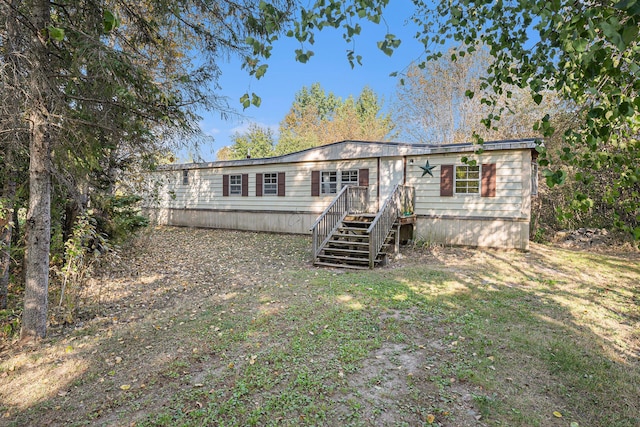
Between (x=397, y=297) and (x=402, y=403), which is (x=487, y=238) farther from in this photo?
(x=402, y=403)

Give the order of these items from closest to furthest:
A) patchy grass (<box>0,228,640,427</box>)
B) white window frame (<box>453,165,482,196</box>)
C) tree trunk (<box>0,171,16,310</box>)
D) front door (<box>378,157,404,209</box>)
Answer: patchy grass (<box>0,228,640,427</box>) → tree trunk (<box>0,171,16,310</box>) → white window frame (<box>453,165,482,196</box>) → front door (<box>378,157,404,209</box>)

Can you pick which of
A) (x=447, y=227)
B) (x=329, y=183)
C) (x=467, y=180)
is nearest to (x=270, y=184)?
(x=329, y=183)

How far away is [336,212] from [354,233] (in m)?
0.74

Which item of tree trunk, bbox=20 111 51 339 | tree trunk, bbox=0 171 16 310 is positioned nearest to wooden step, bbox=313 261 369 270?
tree trunk, bbox=20 111 51 339

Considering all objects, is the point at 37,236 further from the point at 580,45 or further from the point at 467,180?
the point at 467,180

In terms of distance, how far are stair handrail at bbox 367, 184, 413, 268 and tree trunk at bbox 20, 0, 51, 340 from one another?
568cm

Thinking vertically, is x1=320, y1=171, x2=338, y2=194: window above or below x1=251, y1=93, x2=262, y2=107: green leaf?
above

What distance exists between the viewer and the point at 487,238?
1000 centimetres

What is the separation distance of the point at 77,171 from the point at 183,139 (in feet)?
4.87

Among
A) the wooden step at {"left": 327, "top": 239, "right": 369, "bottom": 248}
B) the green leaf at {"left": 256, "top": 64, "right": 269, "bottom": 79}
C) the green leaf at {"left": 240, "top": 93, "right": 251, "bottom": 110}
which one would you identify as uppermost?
the green leaf at {"left": 256, "top": 64, "right": 269, "bottom": 79}

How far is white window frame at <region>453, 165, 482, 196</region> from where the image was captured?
1009 centimetres

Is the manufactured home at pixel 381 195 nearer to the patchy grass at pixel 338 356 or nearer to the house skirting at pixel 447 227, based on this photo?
the house skirting at pixel 447 227

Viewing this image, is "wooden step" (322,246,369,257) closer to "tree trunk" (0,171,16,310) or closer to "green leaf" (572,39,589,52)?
"tree trunk" (0,171,16,310)

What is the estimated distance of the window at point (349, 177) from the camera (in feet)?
39.3
